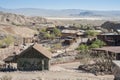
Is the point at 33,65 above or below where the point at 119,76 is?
below

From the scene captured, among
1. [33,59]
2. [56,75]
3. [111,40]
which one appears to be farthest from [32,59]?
[111,40]

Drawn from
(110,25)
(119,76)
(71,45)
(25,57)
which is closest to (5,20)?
(110,25)

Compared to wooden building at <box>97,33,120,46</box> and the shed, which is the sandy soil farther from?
wooden building at <box>97,33,120,46</box>

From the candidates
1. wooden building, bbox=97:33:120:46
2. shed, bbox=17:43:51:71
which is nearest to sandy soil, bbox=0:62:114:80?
shed, bbox=17:43:51:71

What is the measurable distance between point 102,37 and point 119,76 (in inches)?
2138

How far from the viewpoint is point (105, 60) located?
139 ft

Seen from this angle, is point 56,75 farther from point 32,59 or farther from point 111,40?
point 111,40

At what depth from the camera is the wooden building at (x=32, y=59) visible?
133 ft

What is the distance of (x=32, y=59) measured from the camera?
40875 millimetres

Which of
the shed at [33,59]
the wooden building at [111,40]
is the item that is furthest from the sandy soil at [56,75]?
the wooden building at [111,40]

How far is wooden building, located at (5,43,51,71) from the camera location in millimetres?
40656

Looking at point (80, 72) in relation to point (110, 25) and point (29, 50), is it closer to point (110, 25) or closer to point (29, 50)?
point (29, 50)

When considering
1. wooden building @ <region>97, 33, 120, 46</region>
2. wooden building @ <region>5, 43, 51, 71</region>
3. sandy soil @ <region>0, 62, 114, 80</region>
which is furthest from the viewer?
wooden building @ <region>97, 33, 120, 46</region>

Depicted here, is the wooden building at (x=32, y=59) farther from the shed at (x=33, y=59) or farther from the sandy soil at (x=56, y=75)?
the sandy soil at (x=56, y=75)
